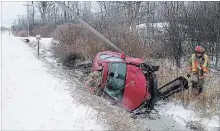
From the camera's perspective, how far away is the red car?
9.84 meters

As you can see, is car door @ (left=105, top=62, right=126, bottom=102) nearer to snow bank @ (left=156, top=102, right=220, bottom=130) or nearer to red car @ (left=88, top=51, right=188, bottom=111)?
red car @ (left=88, top=51, right=188, bottom=111)

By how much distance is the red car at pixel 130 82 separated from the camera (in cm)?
984

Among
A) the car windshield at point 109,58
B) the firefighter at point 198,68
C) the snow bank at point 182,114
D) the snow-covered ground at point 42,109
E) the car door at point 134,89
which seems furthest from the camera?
the firefighter at point 198,68

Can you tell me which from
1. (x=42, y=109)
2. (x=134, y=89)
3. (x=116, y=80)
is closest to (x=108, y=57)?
(x=116, y=80)

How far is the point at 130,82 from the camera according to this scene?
9883 millimetres

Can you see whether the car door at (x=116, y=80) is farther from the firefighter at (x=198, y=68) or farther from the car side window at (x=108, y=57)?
the firefighter at (x=198, y=68)

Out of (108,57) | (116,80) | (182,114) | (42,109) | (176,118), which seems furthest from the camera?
(108,57)

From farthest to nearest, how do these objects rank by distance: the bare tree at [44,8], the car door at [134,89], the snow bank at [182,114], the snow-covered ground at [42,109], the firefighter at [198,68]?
the bare tree at [44,8], the firefighter at [198,68], the car door at [134,89], the snow bank at [182,114], the snow-covered ground at [42,109]

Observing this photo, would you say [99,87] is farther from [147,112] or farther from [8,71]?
[8,71]

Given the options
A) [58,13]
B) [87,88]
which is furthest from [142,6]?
[58,13]

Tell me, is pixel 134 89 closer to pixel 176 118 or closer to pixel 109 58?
pixel 176 118

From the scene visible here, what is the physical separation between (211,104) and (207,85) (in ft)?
4.82

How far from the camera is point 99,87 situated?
10180 mm

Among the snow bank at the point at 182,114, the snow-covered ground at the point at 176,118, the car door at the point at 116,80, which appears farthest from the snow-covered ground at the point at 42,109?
the snow bank at the point at 182,114
